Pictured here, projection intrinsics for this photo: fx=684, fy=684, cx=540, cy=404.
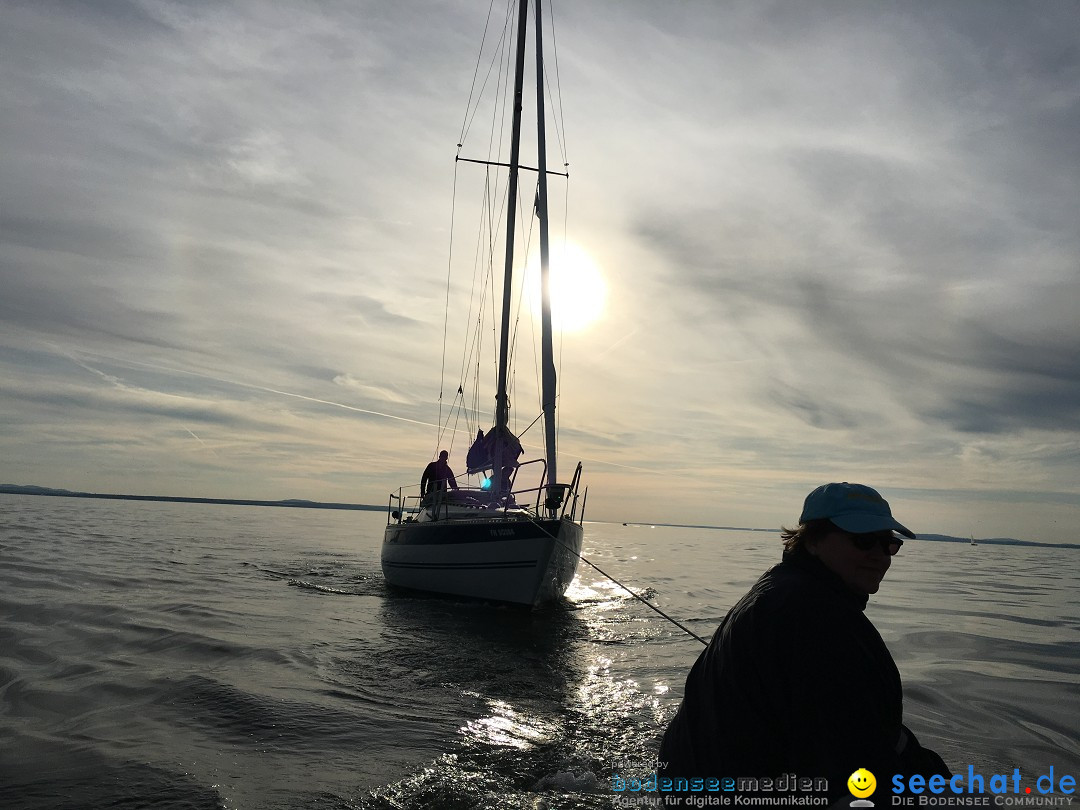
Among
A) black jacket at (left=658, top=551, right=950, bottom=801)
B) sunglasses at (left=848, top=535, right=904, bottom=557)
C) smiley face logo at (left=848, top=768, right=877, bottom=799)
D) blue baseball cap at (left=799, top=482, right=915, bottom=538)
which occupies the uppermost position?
blue baseball cap at (left=799, top=482, right=915, bottom=538)

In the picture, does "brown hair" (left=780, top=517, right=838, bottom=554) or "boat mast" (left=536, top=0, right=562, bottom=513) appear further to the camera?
"boat mast" (left=536, top=0, right=562, bottom=513)

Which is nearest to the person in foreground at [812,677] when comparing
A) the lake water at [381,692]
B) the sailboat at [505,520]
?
the lake water at [381,692]

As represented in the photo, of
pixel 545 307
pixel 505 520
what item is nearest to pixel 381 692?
pixel 505 520

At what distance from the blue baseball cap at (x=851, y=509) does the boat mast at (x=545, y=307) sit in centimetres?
1206

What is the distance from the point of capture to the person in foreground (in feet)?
6.88

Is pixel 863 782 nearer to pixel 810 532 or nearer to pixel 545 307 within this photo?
pixel 810 532

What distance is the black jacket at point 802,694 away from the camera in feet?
6.88

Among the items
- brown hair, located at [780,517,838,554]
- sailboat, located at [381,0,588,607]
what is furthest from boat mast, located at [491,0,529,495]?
brown hair, located at [780,517,838,554]

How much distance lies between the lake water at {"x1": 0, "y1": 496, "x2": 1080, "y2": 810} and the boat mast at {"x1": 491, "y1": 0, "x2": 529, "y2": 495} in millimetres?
3983

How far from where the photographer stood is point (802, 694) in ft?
6.97

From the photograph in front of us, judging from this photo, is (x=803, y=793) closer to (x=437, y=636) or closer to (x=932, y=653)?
(x=437, y=636)

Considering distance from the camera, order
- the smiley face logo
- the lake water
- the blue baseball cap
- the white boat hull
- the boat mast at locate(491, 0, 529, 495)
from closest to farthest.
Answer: the smiley face logo
the blue baseball cap
the lake water
the white boat hull
the boat mast at locate(491, 0, 529, 495)

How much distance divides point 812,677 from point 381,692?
690 centimetres

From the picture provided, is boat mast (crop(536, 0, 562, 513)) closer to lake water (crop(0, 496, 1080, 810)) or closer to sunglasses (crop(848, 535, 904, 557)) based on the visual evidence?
lake water (crop(0, 496, 1080, 810))
